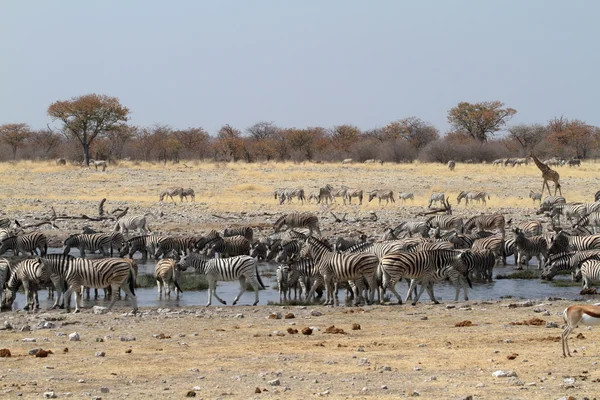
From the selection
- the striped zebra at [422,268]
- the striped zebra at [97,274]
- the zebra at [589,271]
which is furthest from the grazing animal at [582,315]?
the striped zebra at [97,274]

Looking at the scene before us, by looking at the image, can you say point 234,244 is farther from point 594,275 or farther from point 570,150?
point 570,150

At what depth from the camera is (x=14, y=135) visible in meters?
82.1

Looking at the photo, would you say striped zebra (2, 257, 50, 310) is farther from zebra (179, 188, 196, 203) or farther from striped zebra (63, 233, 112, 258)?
zebra (179, 188, 196, 203)

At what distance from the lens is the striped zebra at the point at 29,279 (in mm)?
15602

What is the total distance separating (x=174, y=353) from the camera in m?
10.5

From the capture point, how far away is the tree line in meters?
64.5

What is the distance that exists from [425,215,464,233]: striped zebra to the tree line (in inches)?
1346

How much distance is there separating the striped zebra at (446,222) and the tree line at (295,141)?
34.2 m

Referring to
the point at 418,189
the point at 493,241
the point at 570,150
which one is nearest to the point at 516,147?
the point at 570,150

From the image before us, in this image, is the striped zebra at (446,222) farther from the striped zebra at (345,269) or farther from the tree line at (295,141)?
the tree line at (295,141)

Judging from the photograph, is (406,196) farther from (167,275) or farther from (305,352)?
(305,352)

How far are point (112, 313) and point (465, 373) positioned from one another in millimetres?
7179

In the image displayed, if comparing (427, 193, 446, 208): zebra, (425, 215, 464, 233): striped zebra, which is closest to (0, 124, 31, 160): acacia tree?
(427, 193, 446, 208): zebra

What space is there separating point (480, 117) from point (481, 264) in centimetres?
6686
